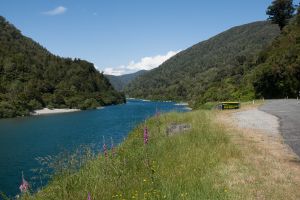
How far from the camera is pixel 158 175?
40.0 ft

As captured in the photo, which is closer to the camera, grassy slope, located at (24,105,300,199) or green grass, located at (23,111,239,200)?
grassy slope, located at (24,105,300,199)

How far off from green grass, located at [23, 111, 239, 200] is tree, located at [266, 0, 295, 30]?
95.4 m

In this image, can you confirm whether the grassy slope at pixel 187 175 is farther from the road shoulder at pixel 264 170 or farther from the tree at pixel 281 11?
the tree at pixel 281 11

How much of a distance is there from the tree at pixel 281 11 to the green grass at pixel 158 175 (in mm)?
95381

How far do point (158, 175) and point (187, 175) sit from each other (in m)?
0.92

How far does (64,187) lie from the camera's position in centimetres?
1212

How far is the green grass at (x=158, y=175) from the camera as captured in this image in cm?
1045

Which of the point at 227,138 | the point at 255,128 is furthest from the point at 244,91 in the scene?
the point at 227,138

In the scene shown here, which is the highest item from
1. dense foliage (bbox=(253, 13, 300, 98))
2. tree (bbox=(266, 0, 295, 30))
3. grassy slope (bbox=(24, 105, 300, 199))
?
tree (bbox=(266, 0, 295, 30))

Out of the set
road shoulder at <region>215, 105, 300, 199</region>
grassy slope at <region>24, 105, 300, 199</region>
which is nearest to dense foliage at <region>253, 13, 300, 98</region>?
road shoulder at <region>215, 105, 300, 199</region>

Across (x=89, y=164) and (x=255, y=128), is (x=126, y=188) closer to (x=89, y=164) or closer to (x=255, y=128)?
(x=89, y=164)

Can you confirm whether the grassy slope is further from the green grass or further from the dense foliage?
the dense foliage

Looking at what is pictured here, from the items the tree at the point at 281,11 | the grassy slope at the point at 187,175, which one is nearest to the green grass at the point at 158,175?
the grassy slope at the point at 187,175

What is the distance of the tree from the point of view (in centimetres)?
10339
